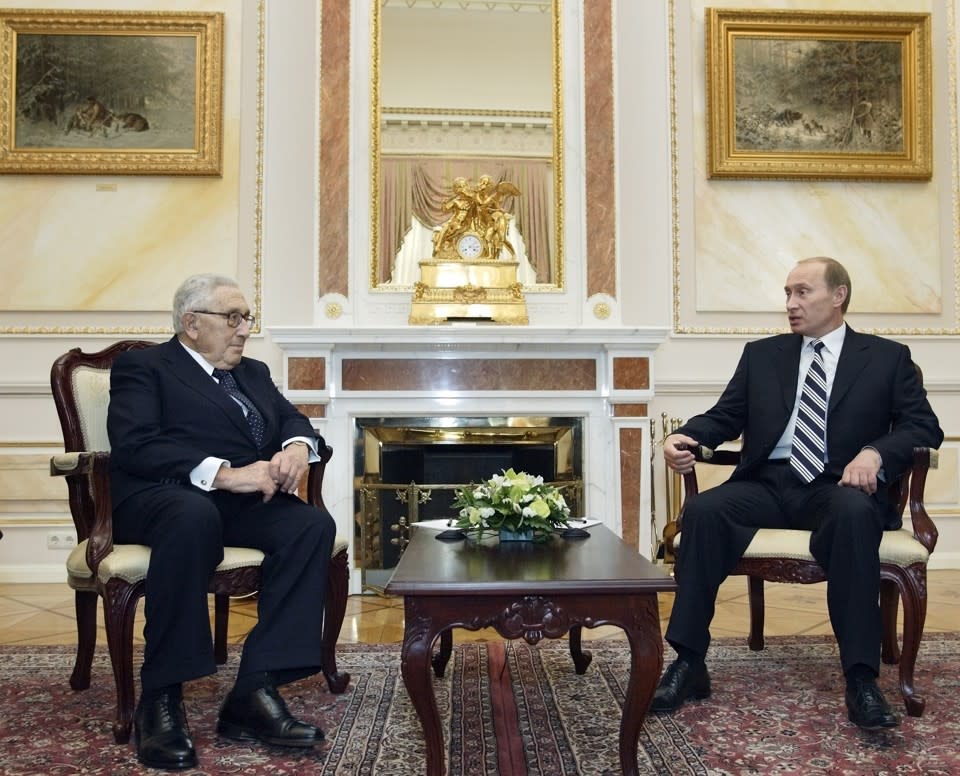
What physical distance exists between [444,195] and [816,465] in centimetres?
268

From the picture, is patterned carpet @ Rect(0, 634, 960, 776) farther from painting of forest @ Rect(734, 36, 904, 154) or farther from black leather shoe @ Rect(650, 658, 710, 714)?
painting of forest @ Rect(734, 36, 904, 154)

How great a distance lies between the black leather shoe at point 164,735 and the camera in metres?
1.94

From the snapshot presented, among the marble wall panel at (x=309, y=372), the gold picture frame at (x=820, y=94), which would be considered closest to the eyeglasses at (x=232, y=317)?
the marble wall panel at (x=309, y=372)

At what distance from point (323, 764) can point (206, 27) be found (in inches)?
160

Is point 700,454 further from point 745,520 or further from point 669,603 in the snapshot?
point 669,603

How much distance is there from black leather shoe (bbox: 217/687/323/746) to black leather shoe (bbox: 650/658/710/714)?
0.91 meters

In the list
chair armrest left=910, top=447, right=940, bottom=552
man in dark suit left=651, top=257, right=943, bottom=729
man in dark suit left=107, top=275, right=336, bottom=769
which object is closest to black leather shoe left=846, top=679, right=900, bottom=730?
man in dark suit left=651, top=257, right=943, bottom=729

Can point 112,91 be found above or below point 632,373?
above

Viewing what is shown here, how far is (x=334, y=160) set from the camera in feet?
14.9

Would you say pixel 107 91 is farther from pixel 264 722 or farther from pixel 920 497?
pixel 920 497

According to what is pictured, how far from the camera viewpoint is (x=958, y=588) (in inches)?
163

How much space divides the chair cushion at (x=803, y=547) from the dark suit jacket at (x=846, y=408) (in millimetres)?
214

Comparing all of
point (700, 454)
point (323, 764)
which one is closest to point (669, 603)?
point (700, 454)


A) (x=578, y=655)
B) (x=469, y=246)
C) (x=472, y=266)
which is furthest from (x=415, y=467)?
(x=578, y=655)
